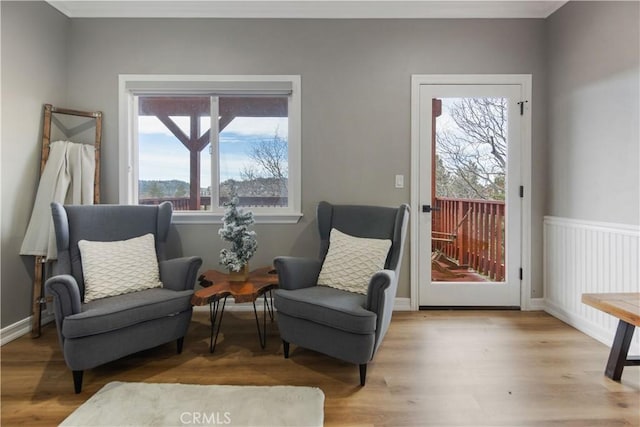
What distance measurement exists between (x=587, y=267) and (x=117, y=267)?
11.2ft

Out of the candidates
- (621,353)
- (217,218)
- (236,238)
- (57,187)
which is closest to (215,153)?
(217,218)

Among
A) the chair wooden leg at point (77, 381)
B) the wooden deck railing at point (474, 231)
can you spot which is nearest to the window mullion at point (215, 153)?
the chair wooden leg at point (77, 381)

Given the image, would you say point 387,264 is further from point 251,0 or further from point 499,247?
point 251,0

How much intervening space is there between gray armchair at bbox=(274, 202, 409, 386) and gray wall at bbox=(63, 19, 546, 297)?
51 cm

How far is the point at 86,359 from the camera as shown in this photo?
1738 mm

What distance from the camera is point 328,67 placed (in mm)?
2912

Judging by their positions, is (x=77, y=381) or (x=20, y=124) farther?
(x=20, y=124)

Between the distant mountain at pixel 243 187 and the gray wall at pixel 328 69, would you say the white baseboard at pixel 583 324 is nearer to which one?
the gray wall at pixel 328 69

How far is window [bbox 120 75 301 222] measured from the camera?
2.96 meters

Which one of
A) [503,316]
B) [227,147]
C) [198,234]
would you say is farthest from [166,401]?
[503,316]

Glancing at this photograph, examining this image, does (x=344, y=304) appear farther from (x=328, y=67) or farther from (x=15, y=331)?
A: (x=15, y=331)

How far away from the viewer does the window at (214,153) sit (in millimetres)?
2963

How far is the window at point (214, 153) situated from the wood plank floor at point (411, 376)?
1159 mm

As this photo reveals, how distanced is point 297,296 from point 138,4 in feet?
9.20
